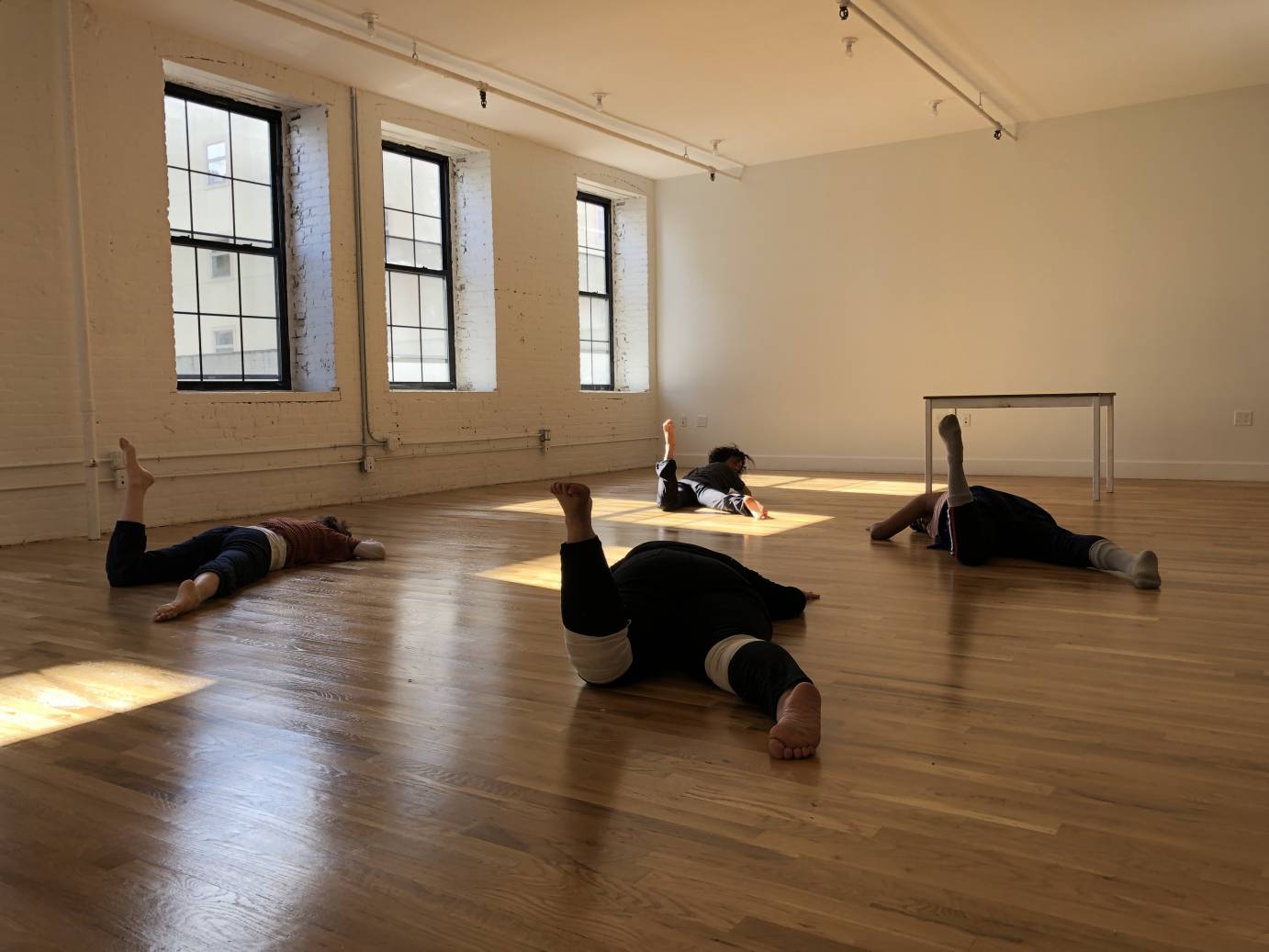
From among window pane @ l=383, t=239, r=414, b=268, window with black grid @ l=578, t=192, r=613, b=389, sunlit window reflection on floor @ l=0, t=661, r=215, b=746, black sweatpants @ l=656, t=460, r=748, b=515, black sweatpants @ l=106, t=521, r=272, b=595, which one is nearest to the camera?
sunlit window reflection on floor @ l=0, t=661, r=215, b=746

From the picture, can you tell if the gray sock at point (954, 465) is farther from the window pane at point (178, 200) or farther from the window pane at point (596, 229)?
the window pane at point (596, 229)

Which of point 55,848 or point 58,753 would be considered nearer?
point 55,848

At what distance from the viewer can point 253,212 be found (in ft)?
23.4

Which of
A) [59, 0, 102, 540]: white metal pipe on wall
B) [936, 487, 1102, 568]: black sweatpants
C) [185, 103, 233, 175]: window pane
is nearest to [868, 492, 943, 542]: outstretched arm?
[936, 487, 1102, 568]: black sweatpants

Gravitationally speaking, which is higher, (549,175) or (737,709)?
(549,175)

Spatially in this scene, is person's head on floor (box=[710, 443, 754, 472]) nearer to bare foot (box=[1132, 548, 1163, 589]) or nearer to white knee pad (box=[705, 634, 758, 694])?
bare foot (box=[1132, 548, 1163, 589])

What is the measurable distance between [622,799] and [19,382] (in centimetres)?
510

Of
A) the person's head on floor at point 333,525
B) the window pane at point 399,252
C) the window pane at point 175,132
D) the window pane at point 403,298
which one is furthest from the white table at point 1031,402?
the window pane at point 175,132

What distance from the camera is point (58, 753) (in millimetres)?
2170

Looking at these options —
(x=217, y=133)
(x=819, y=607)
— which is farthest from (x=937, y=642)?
(x=217, y=133)

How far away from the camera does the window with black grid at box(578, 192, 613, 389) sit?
34.5ft

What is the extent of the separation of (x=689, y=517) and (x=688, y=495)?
449 millimetres

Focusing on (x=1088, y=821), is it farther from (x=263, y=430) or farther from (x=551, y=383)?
(x=551, y=383)

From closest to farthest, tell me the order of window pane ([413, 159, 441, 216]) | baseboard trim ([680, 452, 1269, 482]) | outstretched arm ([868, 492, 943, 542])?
outstretched arm ([868, 492, 943, 542])
baseboard trim ([680, 452, 1269, 482])
window pane ([413, 159, 441, 216])
